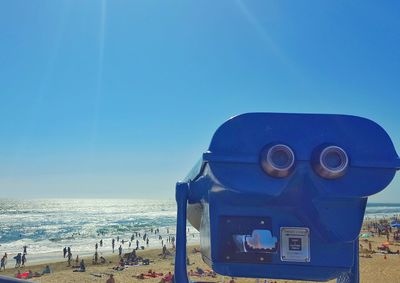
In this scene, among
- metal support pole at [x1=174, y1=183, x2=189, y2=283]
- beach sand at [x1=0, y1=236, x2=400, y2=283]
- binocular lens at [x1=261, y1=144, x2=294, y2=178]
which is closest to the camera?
binocular lens at [x1=261, y1=144, x2=294, y2=178]

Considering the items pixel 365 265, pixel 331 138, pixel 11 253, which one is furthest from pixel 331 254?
pixel 11 253

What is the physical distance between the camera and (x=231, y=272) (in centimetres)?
248

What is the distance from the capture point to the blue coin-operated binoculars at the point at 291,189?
2.20m

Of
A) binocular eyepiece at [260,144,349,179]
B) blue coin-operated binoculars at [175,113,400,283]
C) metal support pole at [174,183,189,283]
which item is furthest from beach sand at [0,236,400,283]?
binocular eyepiece at [260,144,349,179]

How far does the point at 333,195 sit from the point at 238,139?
21.5 inches

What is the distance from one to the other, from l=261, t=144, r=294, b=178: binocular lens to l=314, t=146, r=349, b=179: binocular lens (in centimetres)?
14

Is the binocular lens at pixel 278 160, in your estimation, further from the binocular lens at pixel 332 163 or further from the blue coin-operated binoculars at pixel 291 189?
the binocular lens at pixel 332 163

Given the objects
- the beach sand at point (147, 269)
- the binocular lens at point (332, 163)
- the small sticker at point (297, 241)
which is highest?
the binocular lens at point (332, 163)

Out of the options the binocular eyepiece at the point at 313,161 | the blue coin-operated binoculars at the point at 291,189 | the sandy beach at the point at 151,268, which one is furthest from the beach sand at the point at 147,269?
the binocular eyepiece at the point at 313,161

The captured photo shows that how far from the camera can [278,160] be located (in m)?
2.20

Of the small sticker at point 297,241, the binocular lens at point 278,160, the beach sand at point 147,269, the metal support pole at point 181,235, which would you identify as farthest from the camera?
the beach sand at point 147,269

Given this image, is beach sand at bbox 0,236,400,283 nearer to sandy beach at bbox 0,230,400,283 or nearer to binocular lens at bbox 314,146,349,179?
sandy beach at bbox 0,230,400,283

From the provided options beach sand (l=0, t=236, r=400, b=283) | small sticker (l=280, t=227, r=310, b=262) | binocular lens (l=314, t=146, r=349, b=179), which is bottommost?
beach sand (l=0, t=236, r=400, b=283)

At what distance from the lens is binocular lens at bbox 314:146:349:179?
2.17m
